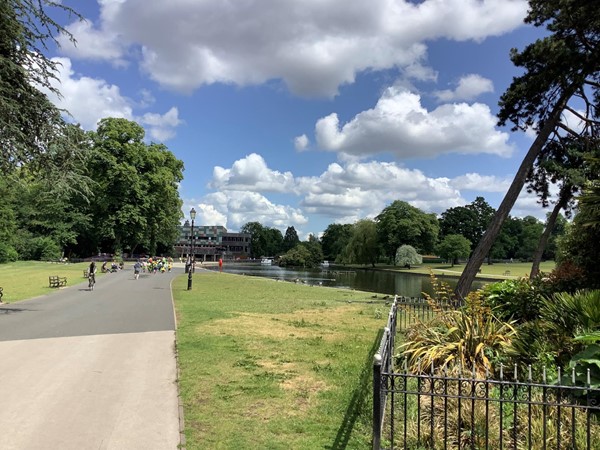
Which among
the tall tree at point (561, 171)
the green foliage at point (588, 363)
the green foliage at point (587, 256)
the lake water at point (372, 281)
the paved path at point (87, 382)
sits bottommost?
the lake water at point (372, 281)

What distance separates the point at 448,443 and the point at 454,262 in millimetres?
92638

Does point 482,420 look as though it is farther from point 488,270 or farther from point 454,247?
point 454,247

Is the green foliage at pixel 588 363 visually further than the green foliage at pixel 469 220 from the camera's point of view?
No

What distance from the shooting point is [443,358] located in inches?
Answer: 249

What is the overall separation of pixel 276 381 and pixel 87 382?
290 cm

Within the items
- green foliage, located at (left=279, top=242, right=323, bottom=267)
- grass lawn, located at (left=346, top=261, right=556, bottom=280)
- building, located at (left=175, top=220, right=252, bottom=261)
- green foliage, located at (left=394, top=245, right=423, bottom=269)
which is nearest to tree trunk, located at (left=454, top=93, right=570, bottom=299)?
grass lawn, located at (left=346, top=261, right=556, bottom=280)

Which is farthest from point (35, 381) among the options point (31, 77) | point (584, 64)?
point (584, 64)

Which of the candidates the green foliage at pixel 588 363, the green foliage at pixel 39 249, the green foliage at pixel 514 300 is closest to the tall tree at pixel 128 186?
the green foliage at pixel 39 249

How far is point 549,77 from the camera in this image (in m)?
14.5

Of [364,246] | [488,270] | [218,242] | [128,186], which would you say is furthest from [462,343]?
[218,242]

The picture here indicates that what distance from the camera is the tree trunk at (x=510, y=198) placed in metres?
15.5

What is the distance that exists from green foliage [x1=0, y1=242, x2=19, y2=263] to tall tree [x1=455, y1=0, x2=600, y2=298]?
52644 millimetres

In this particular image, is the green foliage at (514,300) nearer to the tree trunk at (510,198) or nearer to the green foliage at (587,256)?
the green foliage at (587,256)

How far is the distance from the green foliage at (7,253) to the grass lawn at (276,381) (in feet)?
155
